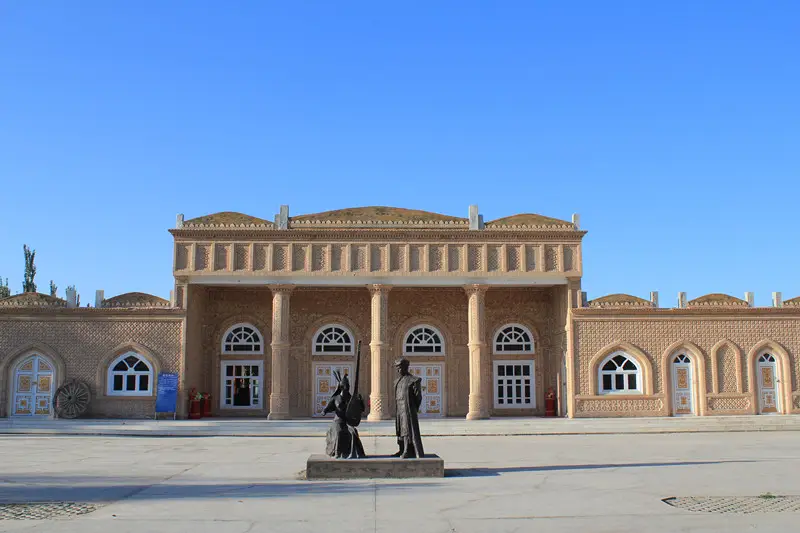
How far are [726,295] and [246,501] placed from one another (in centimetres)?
2191

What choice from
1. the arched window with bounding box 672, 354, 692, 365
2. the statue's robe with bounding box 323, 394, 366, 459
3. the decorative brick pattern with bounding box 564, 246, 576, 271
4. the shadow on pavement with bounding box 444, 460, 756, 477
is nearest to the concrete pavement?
the arched window with bounding box 672, 354, 692, 365

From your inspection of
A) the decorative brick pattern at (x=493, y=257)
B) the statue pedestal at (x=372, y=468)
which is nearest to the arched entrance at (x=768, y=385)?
the decorative brick pattern at (x=493, y=257)

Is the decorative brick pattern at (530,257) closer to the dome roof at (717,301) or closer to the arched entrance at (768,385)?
the dome roof at (717,301)

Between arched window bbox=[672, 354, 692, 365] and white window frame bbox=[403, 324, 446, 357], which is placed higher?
white window frame bbox=[403, 324, 446, 357]

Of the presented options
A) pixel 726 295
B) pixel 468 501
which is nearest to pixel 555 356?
pixel 726 295

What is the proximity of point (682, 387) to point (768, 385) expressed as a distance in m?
2.96

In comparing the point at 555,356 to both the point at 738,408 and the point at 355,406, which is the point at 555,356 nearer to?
the point at 738,408

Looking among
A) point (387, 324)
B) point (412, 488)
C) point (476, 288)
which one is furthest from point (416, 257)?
point (412, 488)

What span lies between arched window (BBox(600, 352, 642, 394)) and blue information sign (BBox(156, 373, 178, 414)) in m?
14.2

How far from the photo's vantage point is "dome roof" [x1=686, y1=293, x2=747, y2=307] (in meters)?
26.6

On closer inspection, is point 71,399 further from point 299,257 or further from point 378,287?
point 378,287

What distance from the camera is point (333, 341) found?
1109 inches

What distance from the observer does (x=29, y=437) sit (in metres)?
21.0

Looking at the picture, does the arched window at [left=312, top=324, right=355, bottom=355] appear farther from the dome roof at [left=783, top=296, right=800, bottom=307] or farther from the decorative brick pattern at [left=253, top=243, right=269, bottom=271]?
the dome roof at [left=783, top=296, right=800, bottom=307]
